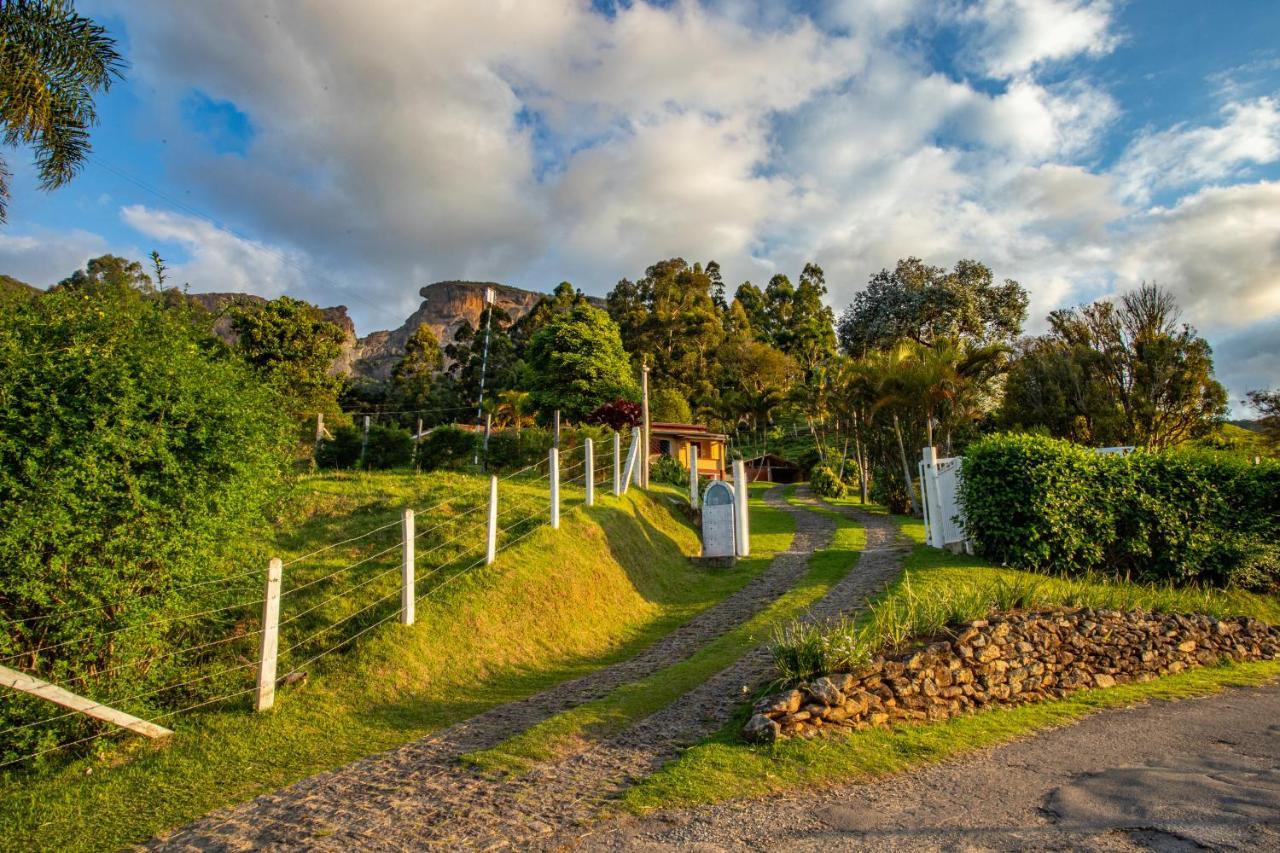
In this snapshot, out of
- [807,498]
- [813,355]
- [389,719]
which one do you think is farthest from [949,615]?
[813,355]

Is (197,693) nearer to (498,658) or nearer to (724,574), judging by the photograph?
(498,658)

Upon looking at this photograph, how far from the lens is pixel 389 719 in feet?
22.2

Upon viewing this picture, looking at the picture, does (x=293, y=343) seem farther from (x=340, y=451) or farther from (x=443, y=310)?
(x=443, y=310)

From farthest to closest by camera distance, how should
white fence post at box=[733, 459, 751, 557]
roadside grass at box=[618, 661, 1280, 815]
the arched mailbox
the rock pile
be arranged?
white fence post at box=[733, 459, 751, 557] < the arched mailbox < the rock pile < roadside grass at box=[618, 661, 1280, 815]

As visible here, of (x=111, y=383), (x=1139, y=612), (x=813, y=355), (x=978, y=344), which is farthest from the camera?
(x=813, y=355)

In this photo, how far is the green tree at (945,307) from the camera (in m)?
47.9

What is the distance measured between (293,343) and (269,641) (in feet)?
102

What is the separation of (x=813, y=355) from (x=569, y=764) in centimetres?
6308

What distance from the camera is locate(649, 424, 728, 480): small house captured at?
35.2 m

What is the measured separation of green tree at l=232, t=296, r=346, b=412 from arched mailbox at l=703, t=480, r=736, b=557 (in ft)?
75.8

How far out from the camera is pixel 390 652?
7848 millimetres

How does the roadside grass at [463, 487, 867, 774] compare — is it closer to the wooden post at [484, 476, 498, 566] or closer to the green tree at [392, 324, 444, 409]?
the wooden post at [484, 476, 498, 566]

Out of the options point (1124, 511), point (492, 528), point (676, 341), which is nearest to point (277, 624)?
point (492, 528)

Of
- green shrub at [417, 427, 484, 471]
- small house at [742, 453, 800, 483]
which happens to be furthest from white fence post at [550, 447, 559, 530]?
small house at [742, 453, 800, 483]
